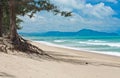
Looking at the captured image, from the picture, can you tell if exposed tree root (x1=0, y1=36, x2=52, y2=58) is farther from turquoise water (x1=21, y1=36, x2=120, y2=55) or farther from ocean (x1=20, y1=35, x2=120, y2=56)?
turquoise water (x1=21, y1=36, x2=120, y2=55)

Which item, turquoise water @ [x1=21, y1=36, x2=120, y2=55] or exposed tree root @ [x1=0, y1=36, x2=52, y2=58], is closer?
exposed tree root @ [x1=0, y1=36, x2=52, y2=58]

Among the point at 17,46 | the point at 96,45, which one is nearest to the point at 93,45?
the point at 96,45

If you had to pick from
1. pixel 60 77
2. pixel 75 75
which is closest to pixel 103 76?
pixel 75 75

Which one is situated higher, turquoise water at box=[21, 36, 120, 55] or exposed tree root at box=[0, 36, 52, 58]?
exposed tree root at box=[0, 36, 52, 58]

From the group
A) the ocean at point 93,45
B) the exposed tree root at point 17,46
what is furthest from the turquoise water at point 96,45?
the exposed tree root at point 17,46

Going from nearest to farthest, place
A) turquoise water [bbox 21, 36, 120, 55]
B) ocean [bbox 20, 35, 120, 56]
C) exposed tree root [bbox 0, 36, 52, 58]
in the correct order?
1. exposed tree root [bbox 0, 36, 52, 58]
2. ocean [bbox 20, 35, 120, 56]
3. turquoise water [bbox 21, 36, 120, 55]

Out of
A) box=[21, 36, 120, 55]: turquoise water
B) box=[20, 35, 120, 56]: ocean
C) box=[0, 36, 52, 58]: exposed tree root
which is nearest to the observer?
box=[0, 36, 52, 58]: exposed tree root

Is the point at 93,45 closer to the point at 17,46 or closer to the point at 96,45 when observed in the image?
the point at 96,45

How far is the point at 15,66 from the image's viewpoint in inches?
432

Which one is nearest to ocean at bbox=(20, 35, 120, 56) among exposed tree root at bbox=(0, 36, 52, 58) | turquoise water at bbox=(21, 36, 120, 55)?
turquoise water at bbox=(21, 36, 120, 55)

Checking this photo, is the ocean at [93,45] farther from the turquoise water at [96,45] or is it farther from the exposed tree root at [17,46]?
the exposed tree root at [17,46]

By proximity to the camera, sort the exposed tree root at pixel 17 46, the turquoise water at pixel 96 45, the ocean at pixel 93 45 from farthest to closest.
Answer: the turquoise water at pixel 96 45
the ocean at pixel 93 45
the exposed tree root at pixel 17 46

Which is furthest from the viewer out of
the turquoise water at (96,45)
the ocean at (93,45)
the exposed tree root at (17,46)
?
the turquoise water at (96,45)

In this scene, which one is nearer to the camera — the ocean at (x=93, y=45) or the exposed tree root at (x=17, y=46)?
the exposed tree root at (x=17, y=46)
